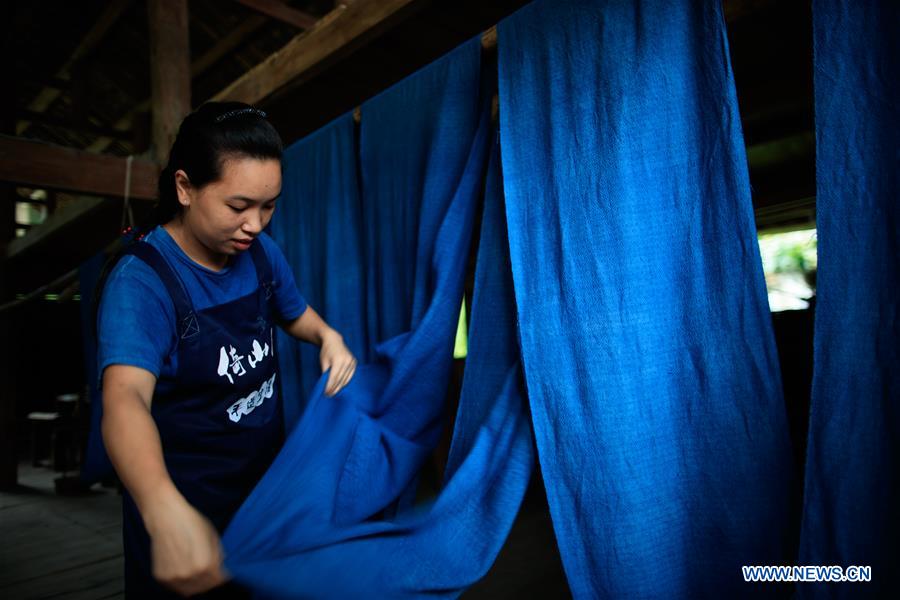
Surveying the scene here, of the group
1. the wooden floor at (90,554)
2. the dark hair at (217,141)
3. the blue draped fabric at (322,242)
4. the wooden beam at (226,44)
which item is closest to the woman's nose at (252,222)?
the dark hair at (217,141)

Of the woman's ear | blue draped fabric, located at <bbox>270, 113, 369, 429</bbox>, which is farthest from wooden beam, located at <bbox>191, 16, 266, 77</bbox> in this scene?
the woman's ear

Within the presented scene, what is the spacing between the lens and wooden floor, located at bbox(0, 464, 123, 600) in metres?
3.38

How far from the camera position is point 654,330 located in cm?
151

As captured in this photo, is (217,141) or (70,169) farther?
(70,169)

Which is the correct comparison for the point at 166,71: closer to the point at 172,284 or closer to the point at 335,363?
the point at 172,284

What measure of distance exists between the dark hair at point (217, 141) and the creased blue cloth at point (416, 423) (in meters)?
0.78

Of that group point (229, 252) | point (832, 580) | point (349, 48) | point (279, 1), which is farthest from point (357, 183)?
point (279, 1)

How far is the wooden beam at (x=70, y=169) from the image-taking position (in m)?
3.41

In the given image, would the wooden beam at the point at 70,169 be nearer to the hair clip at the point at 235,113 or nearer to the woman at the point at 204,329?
the woman at the point at 204,329

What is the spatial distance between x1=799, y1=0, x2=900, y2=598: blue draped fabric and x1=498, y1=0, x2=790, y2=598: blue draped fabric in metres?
0.14

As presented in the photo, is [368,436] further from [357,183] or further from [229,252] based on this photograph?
[357,183]

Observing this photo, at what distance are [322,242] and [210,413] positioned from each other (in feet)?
4.83

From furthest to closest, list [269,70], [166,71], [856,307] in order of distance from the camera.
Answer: [166,71], [269,70], [856,307]

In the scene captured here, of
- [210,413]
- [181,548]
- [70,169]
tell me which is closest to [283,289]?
[210,413]
